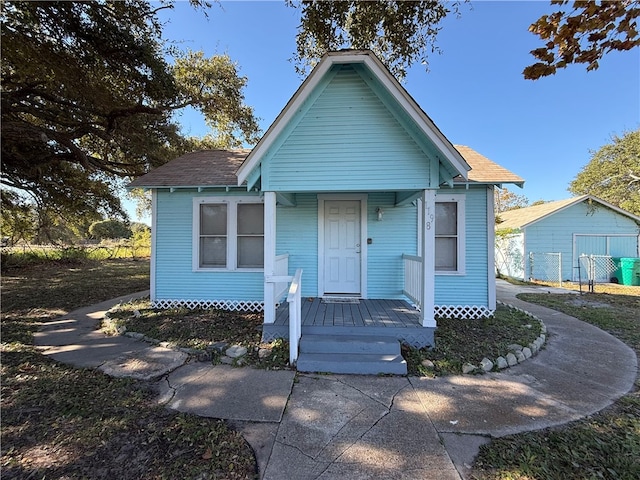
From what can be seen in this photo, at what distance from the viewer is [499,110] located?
587 inches

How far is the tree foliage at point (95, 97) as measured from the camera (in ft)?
18.7

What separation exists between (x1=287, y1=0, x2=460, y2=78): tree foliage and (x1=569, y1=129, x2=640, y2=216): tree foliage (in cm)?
2253

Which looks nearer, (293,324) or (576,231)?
(293,324)

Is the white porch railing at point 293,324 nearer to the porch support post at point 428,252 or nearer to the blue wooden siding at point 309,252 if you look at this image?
the porch support post at point 428,252

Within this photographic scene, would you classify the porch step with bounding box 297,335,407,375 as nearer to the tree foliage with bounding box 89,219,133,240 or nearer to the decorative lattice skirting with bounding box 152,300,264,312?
the decorative lattice skirting with bounding box 152,300,264,312

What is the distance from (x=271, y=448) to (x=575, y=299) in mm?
11120

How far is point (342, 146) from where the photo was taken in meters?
4.75

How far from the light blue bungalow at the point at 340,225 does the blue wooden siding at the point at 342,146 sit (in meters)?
0.02

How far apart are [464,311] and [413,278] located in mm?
1747

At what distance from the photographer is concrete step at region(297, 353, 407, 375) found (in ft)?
13.0

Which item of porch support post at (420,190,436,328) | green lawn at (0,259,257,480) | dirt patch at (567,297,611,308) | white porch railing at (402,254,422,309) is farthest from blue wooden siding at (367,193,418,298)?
dirt patch at (567,297,611,308)

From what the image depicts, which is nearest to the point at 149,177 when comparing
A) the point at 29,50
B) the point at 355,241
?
the point at 29,50

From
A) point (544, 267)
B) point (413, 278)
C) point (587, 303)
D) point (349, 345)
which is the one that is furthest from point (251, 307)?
point (544, 267)

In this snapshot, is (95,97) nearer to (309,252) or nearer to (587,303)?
(309,252)
